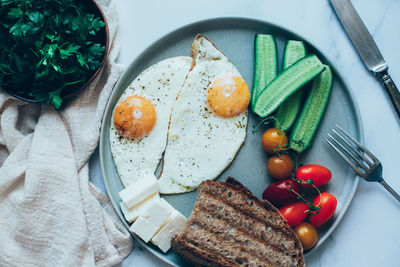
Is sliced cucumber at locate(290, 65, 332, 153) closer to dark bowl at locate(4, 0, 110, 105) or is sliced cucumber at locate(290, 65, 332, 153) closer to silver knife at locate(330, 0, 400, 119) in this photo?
silver knife at locate(330, 0, 400, 119)

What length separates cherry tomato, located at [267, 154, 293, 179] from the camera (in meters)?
2.61

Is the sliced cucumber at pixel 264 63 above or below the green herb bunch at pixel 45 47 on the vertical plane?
below

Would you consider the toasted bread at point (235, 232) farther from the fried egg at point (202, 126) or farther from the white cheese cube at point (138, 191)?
the white cheese cube at point (138, 191)

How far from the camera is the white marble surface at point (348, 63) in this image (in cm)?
276

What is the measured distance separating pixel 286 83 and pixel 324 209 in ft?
3.08

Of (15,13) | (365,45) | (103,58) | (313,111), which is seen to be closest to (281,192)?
(313,111)

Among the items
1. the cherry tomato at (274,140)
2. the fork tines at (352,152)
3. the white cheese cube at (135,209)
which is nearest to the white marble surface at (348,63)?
the fork tines at (352,152)

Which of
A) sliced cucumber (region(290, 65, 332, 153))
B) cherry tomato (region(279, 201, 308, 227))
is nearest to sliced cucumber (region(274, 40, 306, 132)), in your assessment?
sliced cucumber (region(290, 65, 332, 153))

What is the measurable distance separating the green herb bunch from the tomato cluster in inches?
56.4

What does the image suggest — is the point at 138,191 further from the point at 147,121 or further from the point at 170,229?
the point at 147,121

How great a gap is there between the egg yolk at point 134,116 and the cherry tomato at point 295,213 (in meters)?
1.18

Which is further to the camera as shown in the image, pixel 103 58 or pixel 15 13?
pixel 103 58

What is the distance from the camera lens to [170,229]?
8.57ft

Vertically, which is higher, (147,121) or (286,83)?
(147,121)
